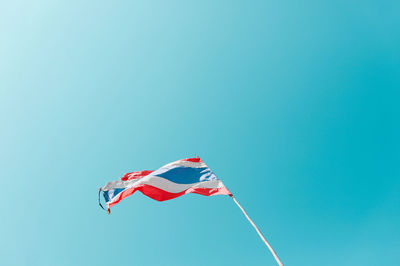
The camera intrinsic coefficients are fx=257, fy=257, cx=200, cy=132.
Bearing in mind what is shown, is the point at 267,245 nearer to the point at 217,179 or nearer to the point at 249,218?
the point at 249,218

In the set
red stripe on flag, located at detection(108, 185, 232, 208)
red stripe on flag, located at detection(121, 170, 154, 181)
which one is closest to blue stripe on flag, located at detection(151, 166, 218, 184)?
red stripe on flag, located at detection(108, 185, 232, 208)

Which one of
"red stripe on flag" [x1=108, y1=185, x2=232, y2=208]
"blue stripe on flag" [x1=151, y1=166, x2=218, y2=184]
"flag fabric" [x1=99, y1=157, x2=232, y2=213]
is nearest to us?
"red stripe on flag" [x1=108, y1=185, x2=232, y2=208]

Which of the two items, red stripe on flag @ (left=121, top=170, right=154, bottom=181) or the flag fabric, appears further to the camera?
red stripe on flag @ (left=121, top=170, right=154, bottom=181)

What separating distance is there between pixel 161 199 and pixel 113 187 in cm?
298

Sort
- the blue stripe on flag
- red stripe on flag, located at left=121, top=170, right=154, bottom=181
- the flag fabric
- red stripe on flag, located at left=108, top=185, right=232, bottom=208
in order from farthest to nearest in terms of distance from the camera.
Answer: red stripe on flag, located at left=121, top=170, right=154, bottom=181
the blue stripe on flag
the flag fabric
red stripe on flag, located at left=108, top=185, right=232, bottom=208

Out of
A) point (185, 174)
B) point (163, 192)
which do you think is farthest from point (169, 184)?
point (185, 174)

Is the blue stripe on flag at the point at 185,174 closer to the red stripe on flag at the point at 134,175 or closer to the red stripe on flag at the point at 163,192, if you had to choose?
the red stripe on flag at the point at 163,192

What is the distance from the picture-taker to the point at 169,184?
1409cm

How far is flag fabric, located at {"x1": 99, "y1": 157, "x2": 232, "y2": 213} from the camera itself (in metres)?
13.2

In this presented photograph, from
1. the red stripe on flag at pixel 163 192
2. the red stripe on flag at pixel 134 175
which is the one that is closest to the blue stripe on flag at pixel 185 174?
the red stripe on flag at pixel 163 192

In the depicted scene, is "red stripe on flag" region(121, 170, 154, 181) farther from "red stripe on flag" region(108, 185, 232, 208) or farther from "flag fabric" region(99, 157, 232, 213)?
"red stripe on flag" region(108, 185, 232, 208)

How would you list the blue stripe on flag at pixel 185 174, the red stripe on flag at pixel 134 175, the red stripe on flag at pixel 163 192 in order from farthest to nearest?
the red stripe on flag at pixel 134 175, the blue stripe on flag at pixel 185 174, the red stripe on flag at pixel 163 192

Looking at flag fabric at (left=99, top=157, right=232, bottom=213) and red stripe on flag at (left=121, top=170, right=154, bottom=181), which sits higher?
red stripe on flag at (left=121, top=170, right=154, bottom=181)

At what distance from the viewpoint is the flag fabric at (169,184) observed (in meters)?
13.2
